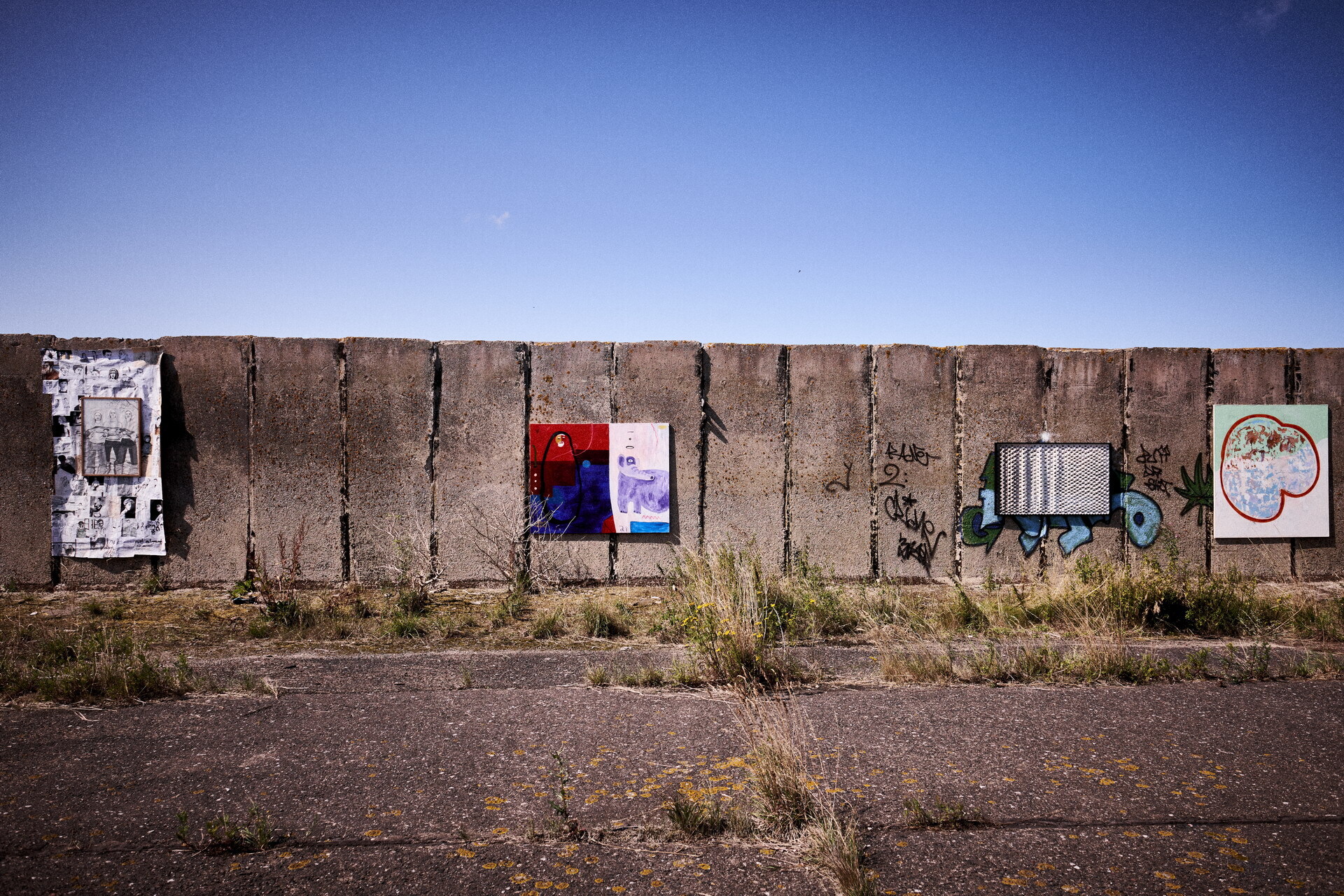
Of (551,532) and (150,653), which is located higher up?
(551,532)

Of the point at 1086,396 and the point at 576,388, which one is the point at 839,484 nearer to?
the point at 1086,396

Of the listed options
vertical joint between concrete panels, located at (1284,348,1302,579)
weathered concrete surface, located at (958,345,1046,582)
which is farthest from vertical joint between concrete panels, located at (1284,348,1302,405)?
weathered concrete surface, located at (958,345,1046,582)

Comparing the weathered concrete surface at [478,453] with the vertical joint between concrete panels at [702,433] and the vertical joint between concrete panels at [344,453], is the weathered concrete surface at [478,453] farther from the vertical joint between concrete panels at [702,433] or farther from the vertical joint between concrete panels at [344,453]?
the vertical joint between concrete panels at [702,433]

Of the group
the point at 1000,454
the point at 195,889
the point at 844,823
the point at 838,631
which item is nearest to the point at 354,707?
the point at 195,889

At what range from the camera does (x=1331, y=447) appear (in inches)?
373

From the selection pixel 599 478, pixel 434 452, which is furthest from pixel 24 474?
pixel 599 478

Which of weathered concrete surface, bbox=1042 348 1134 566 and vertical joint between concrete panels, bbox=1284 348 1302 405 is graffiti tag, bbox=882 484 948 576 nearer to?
weathered concrete surface, bbox=1042 348 1134 566

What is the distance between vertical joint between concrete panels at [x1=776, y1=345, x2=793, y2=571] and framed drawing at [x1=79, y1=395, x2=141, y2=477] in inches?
307

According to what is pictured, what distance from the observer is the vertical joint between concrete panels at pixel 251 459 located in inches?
341

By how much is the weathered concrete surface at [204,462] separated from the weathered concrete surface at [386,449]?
4.18ft

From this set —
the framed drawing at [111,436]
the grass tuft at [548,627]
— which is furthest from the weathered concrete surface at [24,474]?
the grass tuft at [548,627]

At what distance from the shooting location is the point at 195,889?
8.33ft

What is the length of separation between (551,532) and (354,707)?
4404 millimetres

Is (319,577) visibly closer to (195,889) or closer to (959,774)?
(195,889)
